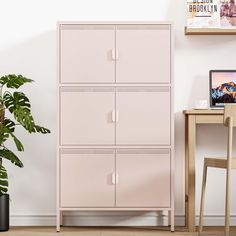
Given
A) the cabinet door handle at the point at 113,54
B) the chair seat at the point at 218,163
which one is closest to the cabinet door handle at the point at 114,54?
the cabinet door handle at the point at 113,54

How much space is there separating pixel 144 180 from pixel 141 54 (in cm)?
88

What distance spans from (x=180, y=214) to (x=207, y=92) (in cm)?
95

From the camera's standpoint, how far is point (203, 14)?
437cm

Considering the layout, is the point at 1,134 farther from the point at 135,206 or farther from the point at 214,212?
the point at 214,212

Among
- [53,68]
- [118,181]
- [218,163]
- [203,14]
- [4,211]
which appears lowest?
[4,211]

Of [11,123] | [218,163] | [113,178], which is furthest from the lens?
[11,123]

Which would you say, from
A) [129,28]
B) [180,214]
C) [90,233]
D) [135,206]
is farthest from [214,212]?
[129,28]

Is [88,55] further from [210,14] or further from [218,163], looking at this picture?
[218,163]

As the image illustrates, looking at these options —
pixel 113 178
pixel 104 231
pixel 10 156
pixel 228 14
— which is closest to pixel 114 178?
pixel 113 178

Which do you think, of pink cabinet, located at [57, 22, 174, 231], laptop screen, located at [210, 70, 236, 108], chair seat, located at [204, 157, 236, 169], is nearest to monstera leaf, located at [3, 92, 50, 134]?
pink cabinet, located at [57, 22, 174, 231]

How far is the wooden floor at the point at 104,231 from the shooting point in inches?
159

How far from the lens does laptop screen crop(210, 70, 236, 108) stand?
4.46 m

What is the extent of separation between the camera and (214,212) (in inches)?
178

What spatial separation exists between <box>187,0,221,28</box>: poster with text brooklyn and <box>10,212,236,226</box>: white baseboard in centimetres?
144
